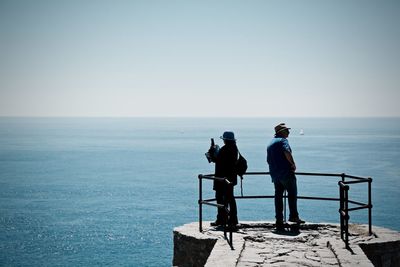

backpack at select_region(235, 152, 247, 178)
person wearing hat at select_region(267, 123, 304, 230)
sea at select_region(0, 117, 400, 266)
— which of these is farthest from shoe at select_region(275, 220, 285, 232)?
sea at select_region(0, 117, 400, 266)

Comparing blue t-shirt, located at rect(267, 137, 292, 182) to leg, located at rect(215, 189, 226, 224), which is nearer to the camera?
blue t-shirt, located at rect(267, 137, 292, 182)

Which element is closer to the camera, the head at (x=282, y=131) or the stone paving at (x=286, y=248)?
the stone paving at (x=286, y=248)

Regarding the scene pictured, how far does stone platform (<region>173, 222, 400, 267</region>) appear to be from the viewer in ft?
22.0

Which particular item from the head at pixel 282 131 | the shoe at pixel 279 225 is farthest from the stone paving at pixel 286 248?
the head at pixel 282 131

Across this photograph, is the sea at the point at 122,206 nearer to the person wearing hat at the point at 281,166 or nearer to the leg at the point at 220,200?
the leg at the point at 220,200

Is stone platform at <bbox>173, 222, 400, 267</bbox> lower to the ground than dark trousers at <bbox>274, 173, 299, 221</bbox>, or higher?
lower

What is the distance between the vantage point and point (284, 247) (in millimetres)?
7555

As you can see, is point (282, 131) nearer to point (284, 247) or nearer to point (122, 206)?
point (284, 247)

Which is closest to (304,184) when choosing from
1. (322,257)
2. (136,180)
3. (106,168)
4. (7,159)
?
(136,180)

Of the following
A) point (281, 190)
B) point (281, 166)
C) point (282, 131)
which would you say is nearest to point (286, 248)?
point (281, 190)

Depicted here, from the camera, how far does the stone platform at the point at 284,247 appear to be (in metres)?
6.72

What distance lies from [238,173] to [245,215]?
32671 millimetres

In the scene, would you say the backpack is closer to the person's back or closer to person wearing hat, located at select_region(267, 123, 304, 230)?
the person's back

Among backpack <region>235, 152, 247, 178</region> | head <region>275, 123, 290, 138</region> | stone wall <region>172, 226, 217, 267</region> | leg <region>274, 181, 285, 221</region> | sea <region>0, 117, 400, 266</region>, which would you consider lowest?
sea <region>0, 117, 400, 266</region>
